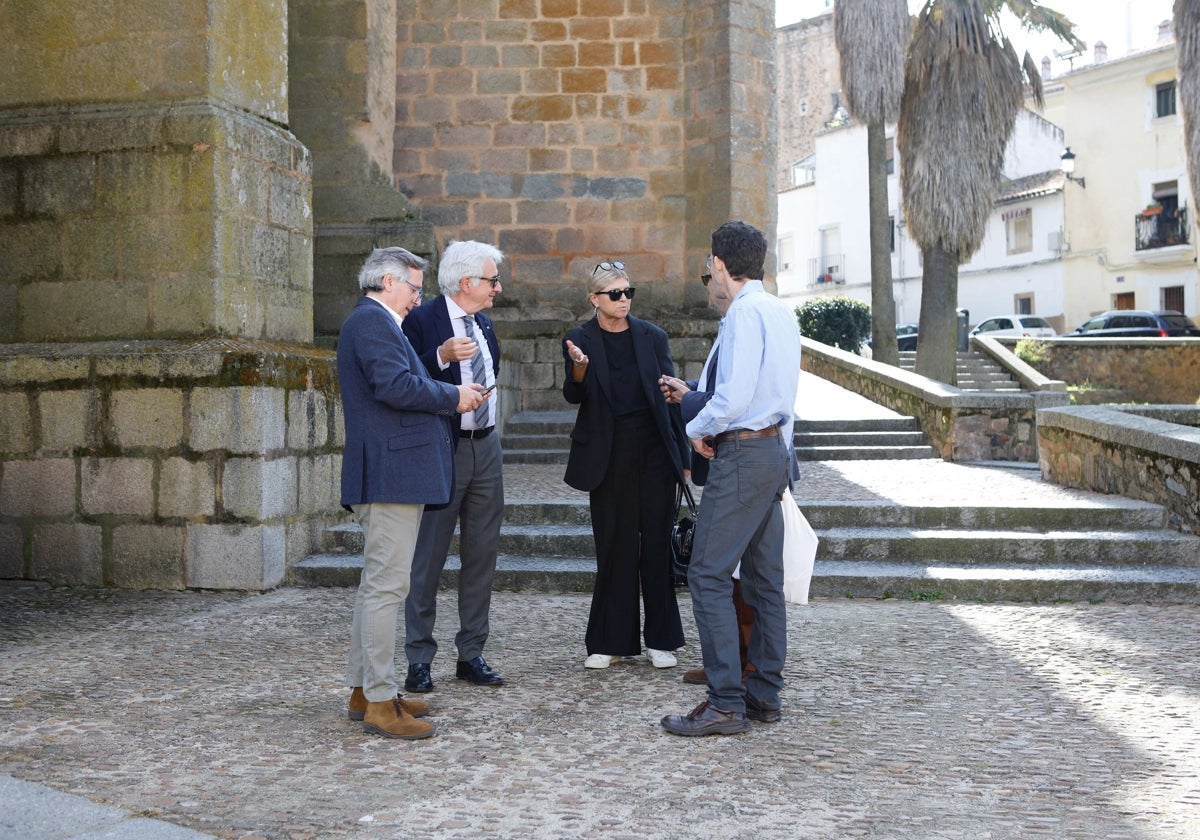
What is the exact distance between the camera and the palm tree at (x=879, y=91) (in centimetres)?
2028

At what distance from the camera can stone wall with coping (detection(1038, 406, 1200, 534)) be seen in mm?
7453

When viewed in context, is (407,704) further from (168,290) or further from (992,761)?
(168,290)

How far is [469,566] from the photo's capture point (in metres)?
5.05

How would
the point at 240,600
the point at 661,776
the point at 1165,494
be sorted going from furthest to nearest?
1. the point at 1165,494
2. the point at 240,600
3. the point at 661,776

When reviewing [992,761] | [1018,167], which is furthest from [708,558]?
[1018,167]

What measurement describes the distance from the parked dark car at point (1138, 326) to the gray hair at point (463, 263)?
26656mm

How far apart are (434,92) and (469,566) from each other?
912cm

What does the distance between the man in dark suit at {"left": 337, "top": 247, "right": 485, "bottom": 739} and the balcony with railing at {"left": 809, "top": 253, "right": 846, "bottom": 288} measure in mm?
42423

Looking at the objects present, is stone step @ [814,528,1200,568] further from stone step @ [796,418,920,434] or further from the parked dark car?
the parked dark car

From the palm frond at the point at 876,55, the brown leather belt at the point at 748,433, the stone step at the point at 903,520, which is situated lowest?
the stone step at the point at 903,520

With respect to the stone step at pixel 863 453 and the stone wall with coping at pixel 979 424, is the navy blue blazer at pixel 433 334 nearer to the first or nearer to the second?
the stone step at pixel 863 453

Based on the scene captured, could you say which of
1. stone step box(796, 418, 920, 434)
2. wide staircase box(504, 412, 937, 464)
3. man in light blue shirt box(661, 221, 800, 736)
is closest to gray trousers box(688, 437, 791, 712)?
man in light blue shirt box(661, 221, 800, 736)

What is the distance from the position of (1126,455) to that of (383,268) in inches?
229

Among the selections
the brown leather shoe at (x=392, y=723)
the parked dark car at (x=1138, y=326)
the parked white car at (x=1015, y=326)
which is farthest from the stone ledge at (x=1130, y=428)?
the parked white car at (x=1015, y=326)
